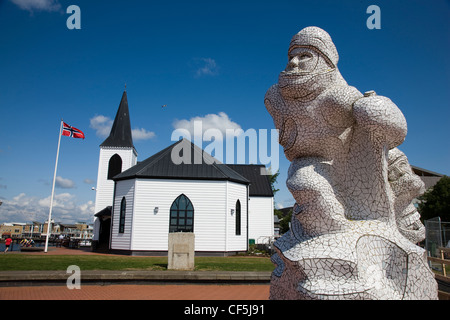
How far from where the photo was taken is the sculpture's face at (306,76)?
15.9ft

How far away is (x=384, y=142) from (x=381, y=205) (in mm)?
947

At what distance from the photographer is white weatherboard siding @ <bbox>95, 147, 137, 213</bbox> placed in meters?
34.2

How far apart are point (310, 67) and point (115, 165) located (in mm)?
34011

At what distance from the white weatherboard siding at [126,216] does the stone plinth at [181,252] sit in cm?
1032

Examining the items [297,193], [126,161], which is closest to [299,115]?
[297,193]

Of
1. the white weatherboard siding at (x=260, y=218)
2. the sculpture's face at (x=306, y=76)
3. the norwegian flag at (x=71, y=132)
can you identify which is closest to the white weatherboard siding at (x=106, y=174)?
the norwegian flag at (x=71, y=132)

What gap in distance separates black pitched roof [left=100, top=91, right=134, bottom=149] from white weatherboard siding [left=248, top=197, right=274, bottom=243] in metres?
15.7

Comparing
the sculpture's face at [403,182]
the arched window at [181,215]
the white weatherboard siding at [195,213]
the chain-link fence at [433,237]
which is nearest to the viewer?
the sculpture's face at [403,182]

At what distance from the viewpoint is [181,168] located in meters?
24.3

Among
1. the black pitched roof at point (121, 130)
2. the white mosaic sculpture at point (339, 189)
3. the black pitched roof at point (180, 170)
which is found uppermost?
the black pitched roof at point (121, 130)

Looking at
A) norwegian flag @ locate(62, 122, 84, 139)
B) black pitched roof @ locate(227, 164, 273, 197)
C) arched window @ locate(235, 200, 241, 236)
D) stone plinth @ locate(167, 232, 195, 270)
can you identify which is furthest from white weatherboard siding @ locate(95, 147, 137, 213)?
stone plinth @ locate(167, 232, 195, 270)

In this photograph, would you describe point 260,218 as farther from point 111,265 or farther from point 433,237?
point 111,265

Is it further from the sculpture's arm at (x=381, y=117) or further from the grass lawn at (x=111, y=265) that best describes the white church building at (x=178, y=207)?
the sculpture's arm at (x=381, y=117)

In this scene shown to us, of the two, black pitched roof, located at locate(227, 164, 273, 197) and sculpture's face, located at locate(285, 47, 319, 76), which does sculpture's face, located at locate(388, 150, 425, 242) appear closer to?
sculpture's face, located at locate(285, 47, 319, 76)
